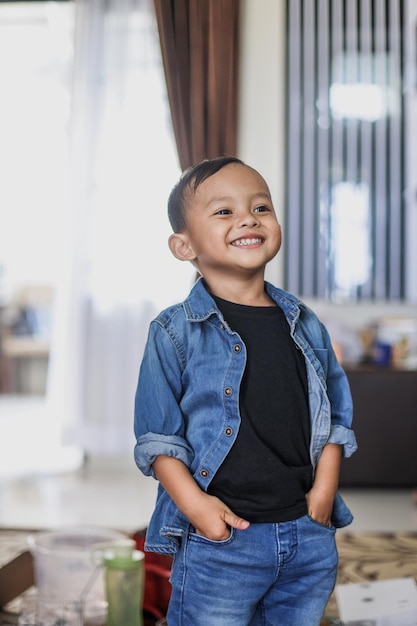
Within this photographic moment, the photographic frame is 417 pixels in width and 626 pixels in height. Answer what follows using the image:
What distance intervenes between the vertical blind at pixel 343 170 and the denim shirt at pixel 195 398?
2.45 metres

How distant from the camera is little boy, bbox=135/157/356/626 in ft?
3.04

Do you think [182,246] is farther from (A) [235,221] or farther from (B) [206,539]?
(B) [206,539]

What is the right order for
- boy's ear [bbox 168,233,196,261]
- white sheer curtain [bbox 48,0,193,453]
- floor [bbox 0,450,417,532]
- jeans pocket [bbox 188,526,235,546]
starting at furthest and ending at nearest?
white sheer curtain [bbox 48,0,193,453]
floor [bbox 0,450,417,532]
boy's ear [bbox 168,233,196,261]
jeans pocket [bbox 188,526,235,546]

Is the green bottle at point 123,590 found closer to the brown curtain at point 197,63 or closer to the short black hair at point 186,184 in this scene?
the short black hair at point 186,184

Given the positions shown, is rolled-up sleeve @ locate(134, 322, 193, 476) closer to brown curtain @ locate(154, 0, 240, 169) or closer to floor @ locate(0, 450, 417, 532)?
brown curtain @ locate(154, 0, 240, 169)

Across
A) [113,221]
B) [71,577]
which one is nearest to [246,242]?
[71,577]

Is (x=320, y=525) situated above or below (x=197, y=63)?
below

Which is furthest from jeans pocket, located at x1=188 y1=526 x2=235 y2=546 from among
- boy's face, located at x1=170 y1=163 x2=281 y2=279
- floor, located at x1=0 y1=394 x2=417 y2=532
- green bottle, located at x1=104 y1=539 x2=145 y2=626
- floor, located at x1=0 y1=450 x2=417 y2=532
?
floor, located at x1=0 y1=450 x2=417 y2=532

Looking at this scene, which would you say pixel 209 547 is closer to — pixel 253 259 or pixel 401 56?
pixel 253 259

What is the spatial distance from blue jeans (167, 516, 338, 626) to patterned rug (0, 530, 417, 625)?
87 centimetres

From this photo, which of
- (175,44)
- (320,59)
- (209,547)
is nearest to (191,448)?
(209,547)

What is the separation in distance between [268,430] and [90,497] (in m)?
2.13

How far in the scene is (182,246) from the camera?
1021 mm

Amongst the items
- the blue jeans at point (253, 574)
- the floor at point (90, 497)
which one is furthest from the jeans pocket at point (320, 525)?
the floor at point (90, 497)
